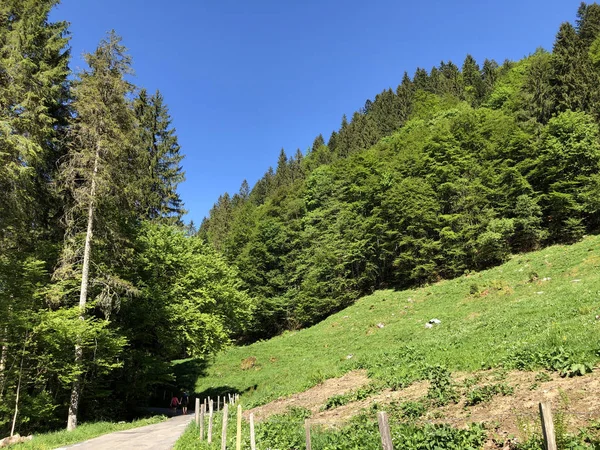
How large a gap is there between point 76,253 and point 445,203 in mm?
34093

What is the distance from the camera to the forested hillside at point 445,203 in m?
31.2

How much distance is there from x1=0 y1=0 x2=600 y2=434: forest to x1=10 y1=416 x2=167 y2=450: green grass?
110 centimetres

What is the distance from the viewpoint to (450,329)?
18.3 m

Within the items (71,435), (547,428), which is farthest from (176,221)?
(547,428)

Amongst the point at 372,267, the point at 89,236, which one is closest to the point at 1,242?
the point at 89,236

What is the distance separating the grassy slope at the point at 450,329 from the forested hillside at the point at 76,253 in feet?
23.4

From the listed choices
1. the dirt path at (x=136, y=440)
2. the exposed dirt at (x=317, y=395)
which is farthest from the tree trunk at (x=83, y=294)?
the exposed dirt at (x=317, y=395)

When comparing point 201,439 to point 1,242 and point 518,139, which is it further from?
point 518,139

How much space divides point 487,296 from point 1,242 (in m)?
26.8

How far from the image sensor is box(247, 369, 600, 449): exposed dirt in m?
5.73

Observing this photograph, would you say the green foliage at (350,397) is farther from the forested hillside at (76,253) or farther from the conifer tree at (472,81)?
the conifer tree at (472,81)

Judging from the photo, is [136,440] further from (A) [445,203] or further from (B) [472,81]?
(B) [472,81]

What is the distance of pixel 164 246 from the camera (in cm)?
2283

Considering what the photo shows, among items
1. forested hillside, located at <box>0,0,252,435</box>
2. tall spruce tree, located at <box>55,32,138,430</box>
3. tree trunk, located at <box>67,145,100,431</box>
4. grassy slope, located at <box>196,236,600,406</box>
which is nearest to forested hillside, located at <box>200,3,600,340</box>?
grassy slope, located at <box>196,236,600,406</box>
